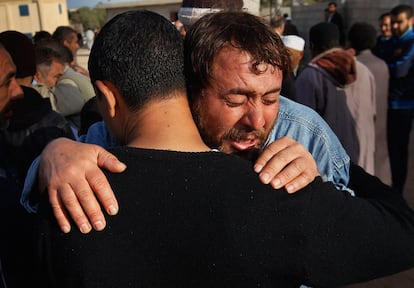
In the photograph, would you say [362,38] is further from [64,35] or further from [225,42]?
[64,35]

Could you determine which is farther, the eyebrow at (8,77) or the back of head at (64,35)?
the back of head at (64,35)

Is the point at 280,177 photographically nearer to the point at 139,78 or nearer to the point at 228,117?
the point at 139,78

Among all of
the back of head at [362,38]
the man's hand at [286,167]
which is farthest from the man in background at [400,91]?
the man's hand at [286,167]

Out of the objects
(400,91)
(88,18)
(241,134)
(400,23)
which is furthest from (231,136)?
(88,18)

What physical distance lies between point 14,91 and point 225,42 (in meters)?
1.32

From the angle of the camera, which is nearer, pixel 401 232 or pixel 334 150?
pixel 401 232

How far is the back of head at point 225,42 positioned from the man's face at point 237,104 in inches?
1.0

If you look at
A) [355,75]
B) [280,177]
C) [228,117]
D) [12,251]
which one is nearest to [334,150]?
[228,117]

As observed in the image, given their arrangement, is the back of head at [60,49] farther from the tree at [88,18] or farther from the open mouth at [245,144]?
the tree at [88,18]

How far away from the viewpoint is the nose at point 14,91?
2333 mm

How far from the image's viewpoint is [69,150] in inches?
46.8

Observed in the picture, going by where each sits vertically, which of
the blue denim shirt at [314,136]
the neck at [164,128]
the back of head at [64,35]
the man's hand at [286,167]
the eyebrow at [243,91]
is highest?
the neck at [164,128]

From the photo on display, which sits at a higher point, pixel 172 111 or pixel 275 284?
pixel 172 111

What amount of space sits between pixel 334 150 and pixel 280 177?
0.81 metres
